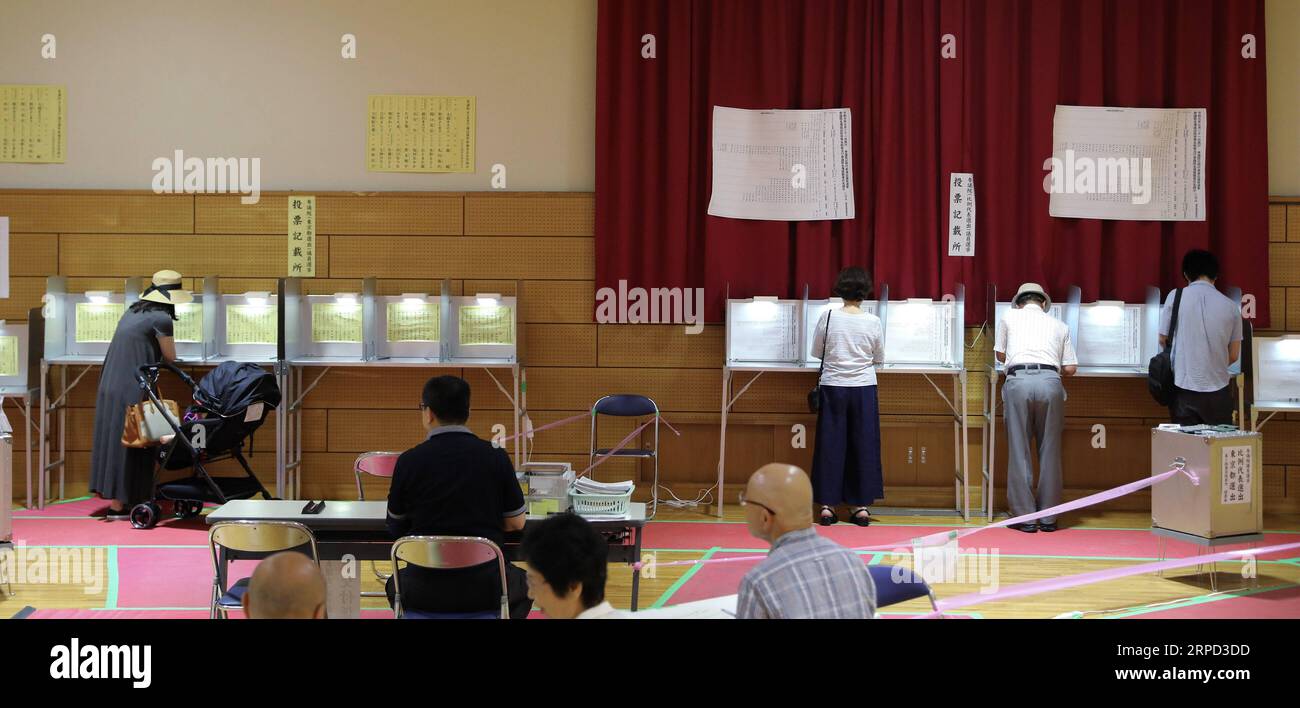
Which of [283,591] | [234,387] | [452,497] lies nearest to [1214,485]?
[452,497]

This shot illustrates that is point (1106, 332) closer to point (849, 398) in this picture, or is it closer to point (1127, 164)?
point (1127, 164)

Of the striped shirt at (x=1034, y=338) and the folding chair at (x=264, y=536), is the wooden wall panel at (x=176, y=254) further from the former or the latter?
the striped shirt at (x=1034, y=338)

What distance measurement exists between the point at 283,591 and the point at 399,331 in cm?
521

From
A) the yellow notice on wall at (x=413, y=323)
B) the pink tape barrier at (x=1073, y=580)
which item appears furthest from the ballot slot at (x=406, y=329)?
the pink tape barrier at (x=1073, y=580)

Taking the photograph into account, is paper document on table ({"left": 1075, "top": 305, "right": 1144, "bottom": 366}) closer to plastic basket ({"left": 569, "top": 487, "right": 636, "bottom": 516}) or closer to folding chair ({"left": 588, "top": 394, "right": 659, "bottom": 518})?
folding chair ({"left": 588, "top": 394, "right": 659, "bottom": 518})

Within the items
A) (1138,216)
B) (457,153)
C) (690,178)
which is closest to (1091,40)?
(1138,216)

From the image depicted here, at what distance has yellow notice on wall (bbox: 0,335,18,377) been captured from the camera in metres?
7.14

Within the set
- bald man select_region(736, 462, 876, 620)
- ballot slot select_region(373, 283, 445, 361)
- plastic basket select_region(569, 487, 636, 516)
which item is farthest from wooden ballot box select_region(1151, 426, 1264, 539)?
ballot slot select_region(373, 283, 445, 361)

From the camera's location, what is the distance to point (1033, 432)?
6.73m

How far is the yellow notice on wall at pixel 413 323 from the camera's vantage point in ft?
23.7

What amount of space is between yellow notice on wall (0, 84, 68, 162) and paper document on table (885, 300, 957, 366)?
6069 millimetres

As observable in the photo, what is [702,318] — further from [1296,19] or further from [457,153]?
[1296,19]

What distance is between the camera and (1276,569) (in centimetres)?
556
